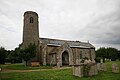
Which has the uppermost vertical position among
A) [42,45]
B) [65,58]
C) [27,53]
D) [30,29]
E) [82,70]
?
[30,29]

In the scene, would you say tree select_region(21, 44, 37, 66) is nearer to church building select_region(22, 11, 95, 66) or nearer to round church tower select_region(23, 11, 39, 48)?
church building select_region(22, 11, 95, 66)

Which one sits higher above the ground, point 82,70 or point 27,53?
point 27,53

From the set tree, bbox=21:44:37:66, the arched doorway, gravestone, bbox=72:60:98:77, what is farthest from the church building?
gravestone, bbox=72:60:98:77

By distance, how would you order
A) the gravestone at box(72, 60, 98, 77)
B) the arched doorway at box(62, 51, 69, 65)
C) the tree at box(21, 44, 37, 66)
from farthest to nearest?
1. the arched doorway at box(62, 51, 69, 65)
2. the tree at box(21, 44, 37, 66)
3. the gravestone at box(72, 60, 98, 77)

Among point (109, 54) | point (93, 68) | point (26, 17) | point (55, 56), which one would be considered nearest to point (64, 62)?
point (55, 56)

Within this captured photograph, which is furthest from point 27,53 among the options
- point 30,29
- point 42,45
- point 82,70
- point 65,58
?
point 82,70

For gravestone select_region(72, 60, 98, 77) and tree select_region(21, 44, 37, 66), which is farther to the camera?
tree select_region(21, 44, 37, 66)

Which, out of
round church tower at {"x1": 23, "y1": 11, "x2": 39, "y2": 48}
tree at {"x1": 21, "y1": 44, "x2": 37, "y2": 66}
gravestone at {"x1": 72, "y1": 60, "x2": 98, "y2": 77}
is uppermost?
round church tower at {"x1": 23, "y1": 11, "x2": 39, "y2": 48}

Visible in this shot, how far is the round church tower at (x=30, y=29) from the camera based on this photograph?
127 ft

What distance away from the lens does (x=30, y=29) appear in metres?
39.2

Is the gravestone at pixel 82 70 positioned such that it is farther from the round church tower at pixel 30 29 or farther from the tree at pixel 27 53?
the round church tower at pixel 30 29

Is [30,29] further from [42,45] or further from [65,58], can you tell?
[65,58]

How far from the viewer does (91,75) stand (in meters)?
14.6

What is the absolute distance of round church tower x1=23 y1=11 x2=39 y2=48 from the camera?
3878 cm
